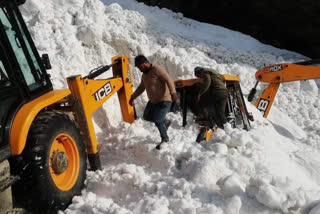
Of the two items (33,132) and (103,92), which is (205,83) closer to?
(103,92)

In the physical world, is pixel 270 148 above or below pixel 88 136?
below

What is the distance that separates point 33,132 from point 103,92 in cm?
139

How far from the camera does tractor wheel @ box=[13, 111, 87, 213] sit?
2.39 meters

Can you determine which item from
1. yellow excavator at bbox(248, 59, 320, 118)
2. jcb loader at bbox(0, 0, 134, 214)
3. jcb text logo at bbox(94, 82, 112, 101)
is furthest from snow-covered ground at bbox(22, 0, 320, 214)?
jcb text logo at bbox(94, 82, 112, 101)

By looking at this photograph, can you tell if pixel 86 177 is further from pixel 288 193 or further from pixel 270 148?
pixel 270 148

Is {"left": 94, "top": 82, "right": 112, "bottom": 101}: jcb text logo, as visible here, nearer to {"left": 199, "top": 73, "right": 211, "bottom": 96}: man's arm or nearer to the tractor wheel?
the tractor wheel

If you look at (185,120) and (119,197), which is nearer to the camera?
(119,197)

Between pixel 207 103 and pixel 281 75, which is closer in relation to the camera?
pixel 207 103

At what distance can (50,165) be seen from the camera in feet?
8.67

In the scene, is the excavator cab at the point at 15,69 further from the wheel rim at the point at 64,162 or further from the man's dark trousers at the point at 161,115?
the man's dark trousers at the point at 161,115

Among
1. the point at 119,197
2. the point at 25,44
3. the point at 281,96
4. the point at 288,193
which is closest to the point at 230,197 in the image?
the point at 288,193

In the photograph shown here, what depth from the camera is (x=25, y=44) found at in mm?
2781

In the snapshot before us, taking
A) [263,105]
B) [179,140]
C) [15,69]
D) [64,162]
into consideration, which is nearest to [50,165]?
[64,162]

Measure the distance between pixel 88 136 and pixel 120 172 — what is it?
0.56 metres
